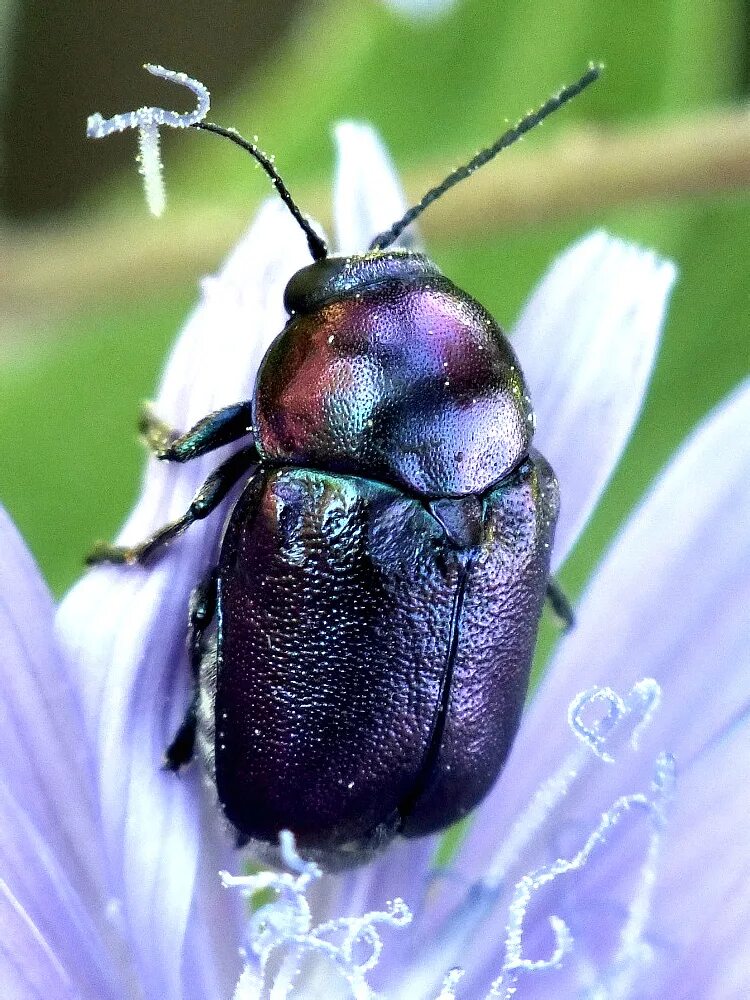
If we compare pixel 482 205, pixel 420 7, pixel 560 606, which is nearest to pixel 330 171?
pixel 420 7

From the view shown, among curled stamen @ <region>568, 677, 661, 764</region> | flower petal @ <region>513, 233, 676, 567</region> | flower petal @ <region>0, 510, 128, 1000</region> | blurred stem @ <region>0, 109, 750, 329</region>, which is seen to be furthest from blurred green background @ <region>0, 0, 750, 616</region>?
flower petal @ <region>0, 510, 128, 1000</region>

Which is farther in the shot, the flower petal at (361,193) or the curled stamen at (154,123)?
the flower petal at (361,193)

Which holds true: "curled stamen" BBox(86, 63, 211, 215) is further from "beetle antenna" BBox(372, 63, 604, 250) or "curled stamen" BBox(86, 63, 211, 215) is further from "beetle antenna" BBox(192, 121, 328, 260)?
"beetle antenna" BBox(372, 63, 604, 250)

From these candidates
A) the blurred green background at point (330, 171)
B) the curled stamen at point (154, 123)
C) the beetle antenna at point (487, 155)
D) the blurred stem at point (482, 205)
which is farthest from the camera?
the blurred green background at point (330, 171)

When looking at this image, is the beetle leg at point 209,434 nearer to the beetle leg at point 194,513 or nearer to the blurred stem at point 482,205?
the beetle leg at point 194,513

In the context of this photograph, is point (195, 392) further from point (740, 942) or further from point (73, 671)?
point (740, 942)

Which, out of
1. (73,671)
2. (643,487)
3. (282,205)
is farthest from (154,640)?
(643,487)

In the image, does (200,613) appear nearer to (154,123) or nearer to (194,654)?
(194,654)

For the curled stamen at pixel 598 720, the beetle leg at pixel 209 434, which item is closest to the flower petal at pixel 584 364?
the curled stamen at pixel 598 720
